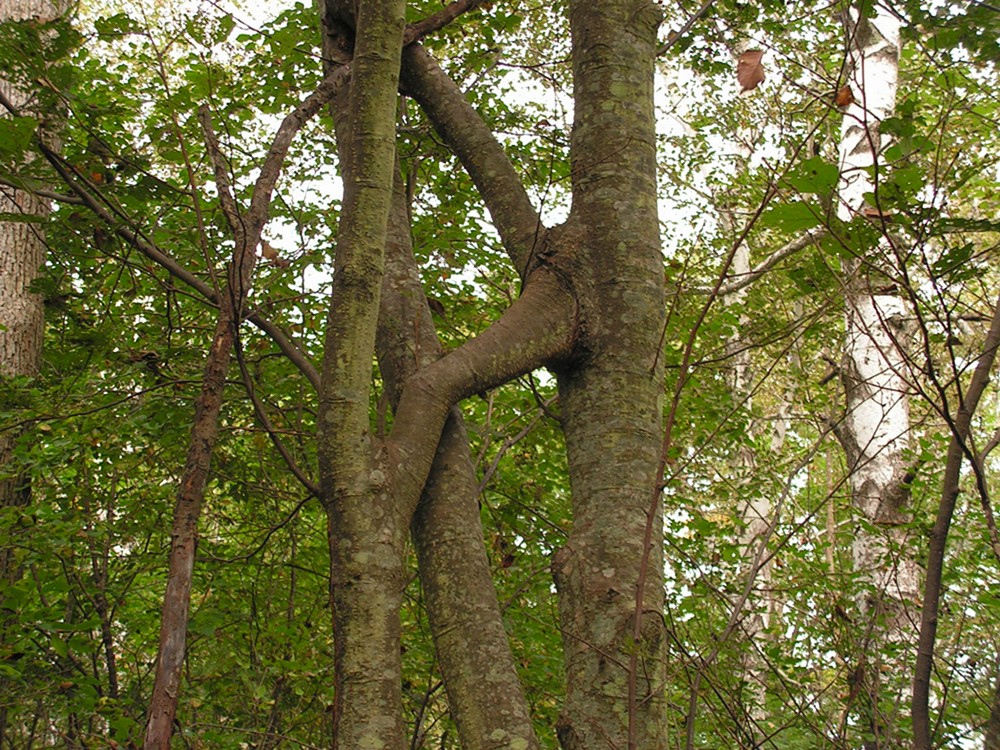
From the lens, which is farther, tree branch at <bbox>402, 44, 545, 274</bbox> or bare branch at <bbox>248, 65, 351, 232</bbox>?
tree branch at <bbox>402, 44, 545, 274</bbox>

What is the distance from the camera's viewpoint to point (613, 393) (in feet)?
8.32

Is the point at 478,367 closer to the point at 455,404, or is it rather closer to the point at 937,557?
the point at 455,404

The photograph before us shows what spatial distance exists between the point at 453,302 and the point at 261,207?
403 centimetres

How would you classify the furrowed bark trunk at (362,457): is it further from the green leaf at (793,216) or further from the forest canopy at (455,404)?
→ the green leaf at (793,216)

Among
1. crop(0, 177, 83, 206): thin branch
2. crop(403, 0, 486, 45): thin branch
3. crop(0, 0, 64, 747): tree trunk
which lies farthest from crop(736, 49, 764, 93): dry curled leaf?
crop(0, 0, 64, 747): tree trunk

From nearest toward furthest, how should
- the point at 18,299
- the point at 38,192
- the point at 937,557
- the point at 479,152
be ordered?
1. the point at 937,557
2. the point at 38,192
3. the point at 479,152
4. the point at 18,299

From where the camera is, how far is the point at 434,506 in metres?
2.50

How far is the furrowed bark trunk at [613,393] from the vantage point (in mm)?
2168

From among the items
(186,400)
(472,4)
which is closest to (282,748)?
(186,400)

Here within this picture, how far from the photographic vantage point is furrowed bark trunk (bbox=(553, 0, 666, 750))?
2.17 metres

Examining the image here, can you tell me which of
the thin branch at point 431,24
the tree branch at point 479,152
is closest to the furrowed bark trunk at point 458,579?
the tree branch at point 479,152

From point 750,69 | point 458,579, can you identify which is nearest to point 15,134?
point 458,579

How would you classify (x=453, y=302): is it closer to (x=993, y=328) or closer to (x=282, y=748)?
(x=282, y=748)

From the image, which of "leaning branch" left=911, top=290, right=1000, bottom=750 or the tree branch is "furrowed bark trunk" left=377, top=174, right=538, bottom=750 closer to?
the tree branch
